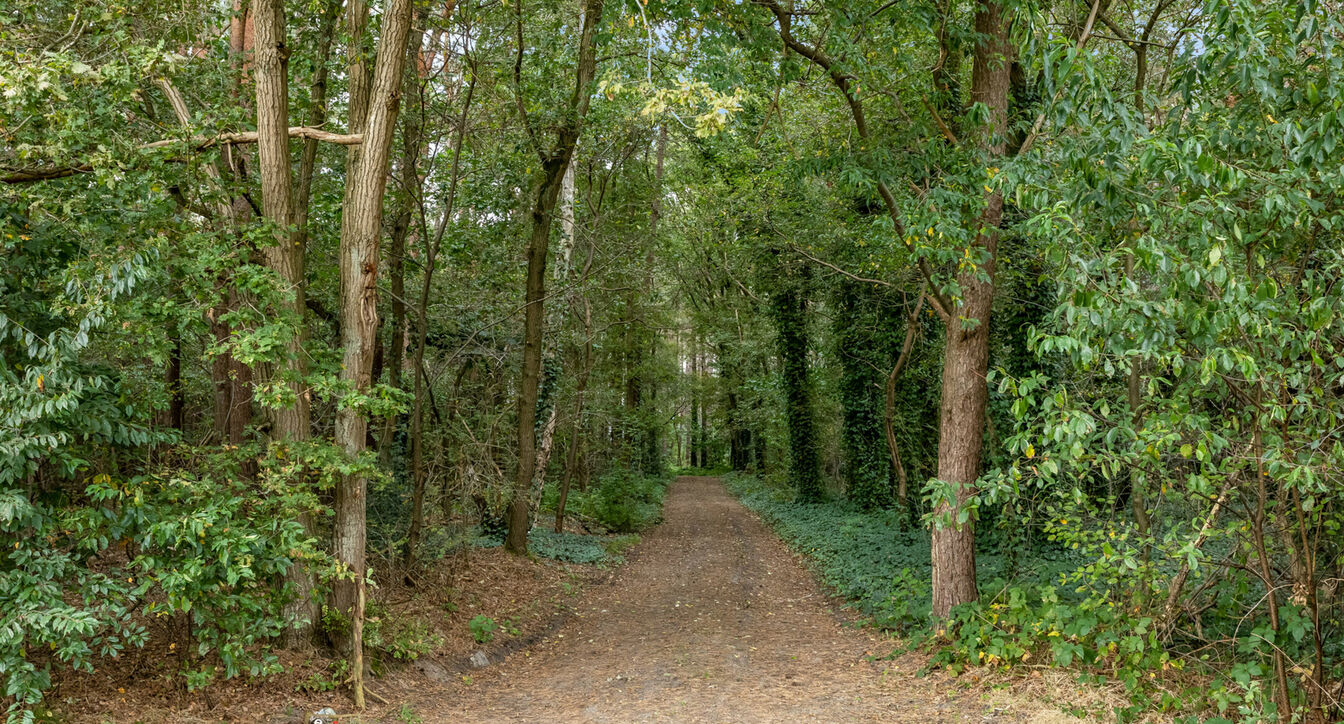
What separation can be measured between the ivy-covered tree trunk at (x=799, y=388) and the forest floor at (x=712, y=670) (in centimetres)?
724

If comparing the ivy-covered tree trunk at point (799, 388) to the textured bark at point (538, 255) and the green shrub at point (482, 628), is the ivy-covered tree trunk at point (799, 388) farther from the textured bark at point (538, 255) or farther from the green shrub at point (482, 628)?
the green shrub at point (482, 628)

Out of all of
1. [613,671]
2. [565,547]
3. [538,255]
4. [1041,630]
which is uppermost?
[538,255]

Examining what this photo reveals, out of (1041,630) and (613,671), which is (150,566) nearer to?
(613,671)

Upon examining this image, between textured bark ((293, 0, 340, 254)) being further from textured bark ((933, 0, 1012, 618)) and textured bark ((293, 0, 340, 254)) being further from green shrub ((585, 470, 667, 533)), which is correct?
green shrub ((585, 470, 667, 533))

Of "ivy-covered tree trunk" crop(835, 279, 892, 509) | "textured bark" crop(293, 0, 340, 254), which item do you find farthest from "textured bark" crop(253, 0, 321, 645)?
"ivy-covered tree trunk" crop(835, 279, 892, 509)

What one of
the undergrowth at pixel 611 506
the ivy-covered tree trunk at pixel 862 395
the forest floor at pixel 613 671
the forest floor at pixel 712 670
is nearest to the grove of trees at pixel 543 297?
the forest floor at pixel 613 671

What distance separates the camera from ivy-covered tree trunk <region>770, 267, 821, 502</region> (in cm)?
1986

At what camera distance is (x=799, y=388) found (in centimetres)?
2012

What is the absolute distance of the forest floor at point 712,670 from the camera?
6.69 m

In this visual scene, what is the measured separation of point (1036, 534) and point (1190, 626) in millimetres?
5616

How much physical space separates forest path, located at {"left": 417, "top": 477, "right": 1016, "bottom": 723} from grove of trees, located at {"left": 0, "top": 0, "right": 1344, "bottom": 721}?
896mm

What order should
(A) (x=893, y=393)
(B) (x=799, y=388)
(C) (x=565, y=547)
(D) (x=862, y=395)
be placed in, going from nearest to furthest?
(A) (x=893, y=393)
(C) (x=565, y=547)
(D) (x=862, y=395)
(B) (x=799, y=388)

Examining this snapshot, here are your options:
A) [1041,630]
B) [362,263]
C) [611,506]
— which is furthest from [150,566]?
[611,506]

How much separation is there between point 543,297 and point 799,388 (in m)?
9.54
